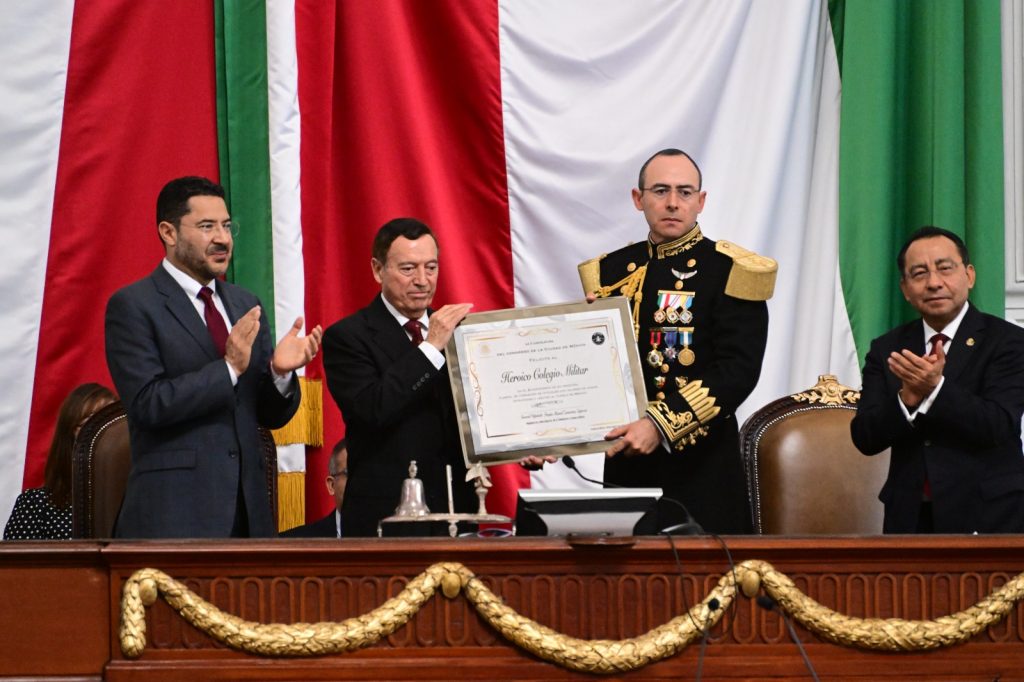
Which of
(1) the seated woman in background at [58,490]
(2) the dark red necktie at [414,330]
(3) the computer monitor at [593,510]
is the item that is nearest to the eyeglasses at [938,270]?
(3) the computer monitor at [593,510]

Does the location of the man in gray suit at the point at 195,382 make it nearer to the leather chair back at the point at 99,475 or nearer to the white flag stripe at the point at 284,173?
the leather chair back at the point at 99,475

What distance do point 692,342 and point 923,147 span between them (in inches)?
69.4

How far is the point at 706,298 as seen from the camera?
3.48 meters

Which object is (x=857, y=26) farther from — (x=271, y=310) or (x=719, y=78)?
→ (x=271, y=310)

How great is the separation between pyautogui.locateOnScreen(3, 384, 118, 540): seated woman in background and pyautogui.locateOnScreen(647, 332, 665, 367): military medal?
1675 mm

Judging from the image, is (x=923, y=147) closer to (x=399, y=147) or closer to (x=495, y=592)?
(x=399, y=147)

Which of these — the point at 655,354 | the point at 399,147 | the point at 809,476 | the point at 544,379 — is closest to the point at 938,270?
the point at 655,354

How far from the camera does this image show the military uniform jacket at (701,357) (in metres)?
3.37

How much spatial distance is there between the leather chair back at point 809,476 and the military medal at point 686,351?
1.85ft

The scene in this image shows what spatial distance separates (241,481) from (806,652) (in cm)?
149

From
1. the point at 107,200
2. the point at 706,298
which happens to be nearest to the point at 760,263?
the point at 706,298

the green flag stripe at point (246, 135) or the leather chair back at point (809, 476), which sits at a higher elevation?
the green flag stripe at point (246, 135)

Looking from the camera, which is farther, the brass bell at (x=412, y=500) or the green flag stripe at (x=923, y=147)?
the green flag stripe at (x=923, y=147)

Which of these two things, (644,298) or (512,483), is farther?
(512,483)
